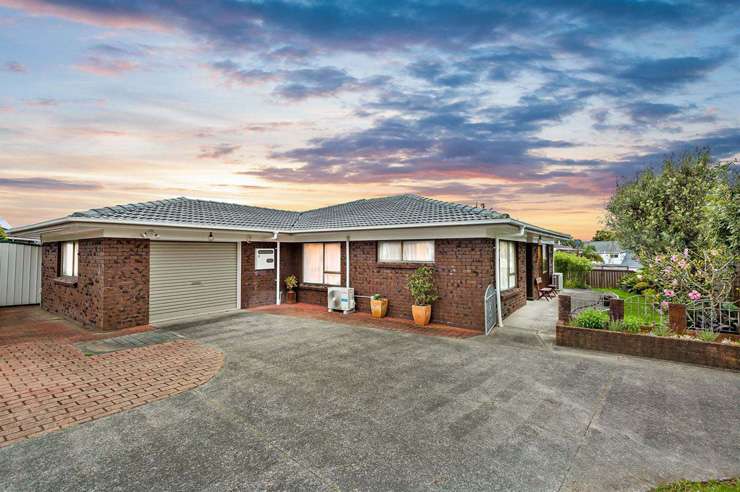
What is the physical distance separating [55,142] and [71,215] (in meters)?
4.44

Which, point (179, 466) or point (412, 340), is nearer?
point (179, 466)

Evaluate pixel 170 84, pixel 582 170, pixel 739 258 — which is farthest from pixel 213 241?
pixel 582 170

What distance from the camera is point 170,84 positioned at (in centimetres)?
934

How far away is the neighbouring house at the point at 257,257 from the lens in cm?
893

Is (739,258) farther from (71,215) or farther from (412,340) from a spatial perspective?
(71,215)

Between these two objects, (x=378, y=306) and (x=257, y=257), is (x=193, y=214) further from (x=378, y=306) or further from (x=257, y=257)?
(x=378, y=306)

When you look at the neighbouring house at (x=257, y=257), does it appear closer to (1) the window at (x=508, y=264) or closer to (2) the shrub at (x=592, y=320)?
(1) the window at (x=508, y=264)

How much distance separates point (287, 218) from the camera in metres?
15.4

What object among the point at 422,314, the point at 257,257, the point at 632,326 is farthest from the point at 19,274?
the point at 632,326

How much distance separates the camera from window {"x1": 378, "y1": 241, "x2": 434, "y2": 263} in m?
9.98

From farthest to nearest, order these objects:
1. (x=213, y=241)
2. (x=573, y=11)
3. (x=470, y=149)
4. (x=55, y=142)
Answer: (x=470, y=149) → (x=213, y=241) → (x=55, y=142) → (x=573, y=11)

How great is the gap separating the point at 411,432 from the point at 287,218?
12926mm

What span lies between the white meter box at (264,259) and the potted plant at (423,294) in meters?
6.14

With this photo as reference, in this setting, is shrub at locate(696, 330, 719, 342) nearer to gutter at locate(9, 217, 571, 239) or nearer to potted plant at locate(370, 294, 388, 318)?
gutter at locate(9, 217, 571, 239)
